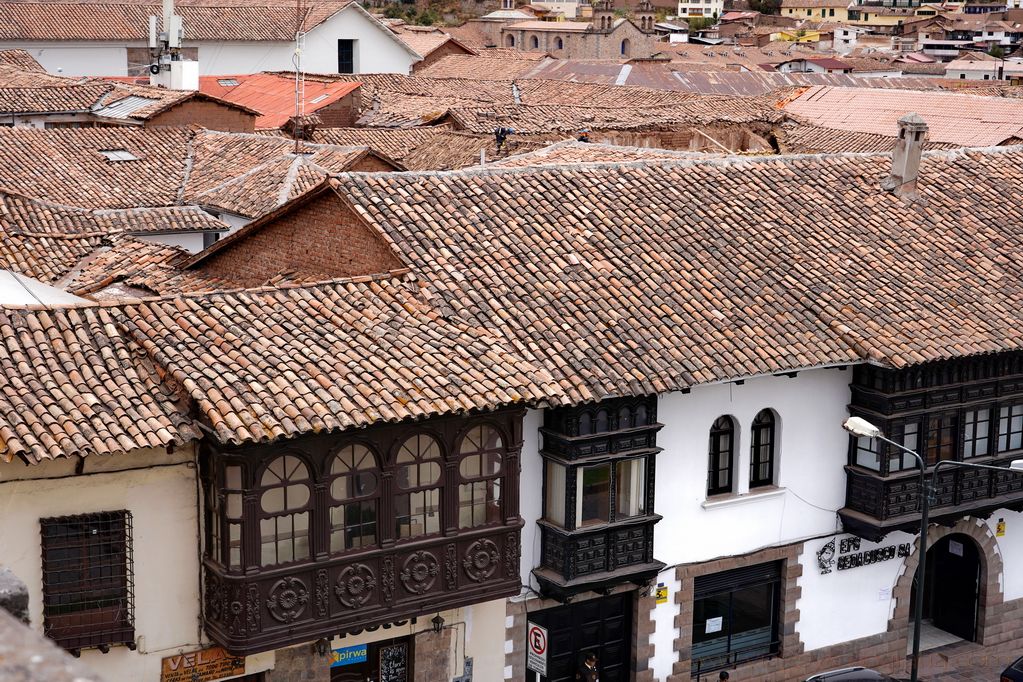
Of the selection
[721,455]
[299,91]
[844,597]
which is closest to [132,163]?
[299,91]

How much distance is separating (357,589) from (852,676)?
8.15 meters

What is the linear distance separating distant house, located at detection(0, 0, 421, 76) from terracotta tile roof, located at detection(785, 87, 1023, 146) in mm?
27547

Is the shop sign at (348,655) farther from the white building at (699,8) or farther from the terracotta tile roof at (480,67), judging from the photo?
the white building at (699,8)

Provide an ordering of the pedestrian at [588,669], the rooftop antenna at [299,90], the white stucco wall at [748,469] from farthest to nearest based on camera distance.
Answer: the rooftop antenna at [299,90]
the white stucco wall at [748,469]
the pedestrian at [588,669]

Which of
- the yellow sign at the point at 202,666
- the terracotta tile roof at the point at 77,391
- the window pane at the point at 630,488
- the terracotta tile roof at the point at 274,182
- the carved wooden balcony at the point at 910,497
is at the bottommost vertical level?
the yellow sign at the point at 202,666

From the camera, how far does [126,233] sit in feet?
102

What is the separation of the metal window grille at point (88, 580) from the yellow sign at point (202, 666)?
704 millimetres

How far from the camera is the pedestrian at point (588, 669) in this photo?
20.3 metres

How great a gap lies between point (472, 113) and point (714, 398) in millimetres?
28897

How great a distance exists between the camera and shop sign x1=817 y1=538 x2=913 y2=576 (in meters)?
22.2

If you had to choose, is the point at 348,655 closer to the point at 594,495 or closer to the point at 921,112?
the point at 594,495

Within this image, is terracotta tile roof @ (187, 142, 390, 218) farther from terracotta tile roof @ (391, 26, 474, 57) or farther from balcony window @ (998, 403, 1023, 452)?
terracotta tile roof @ (391, 26, 474, 57)

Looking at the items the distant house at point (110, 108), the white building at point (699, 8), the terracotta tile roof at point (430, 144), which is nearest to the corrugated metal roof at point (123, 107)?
the distant house at point (110, 108)

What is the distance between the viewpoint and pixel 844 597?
22578mm
